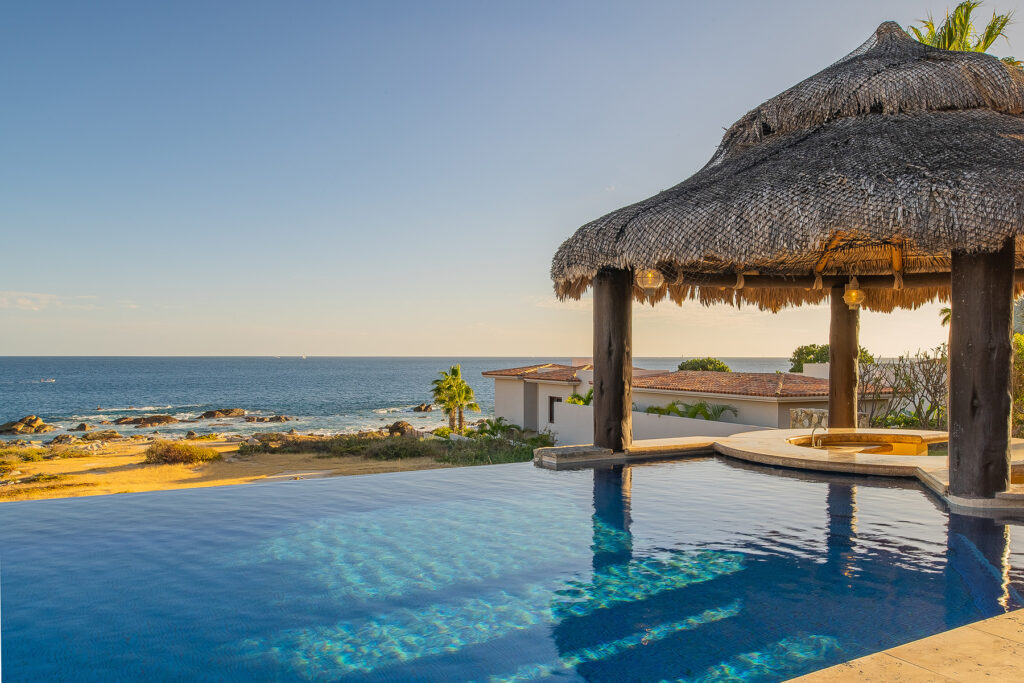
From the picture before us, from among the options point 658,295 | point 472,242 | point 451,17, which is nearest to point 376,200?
point 472,242

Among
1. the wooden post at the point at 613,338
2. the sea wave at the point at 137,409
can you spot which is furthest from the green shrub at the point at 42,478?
the sea wave at the point at 137,409

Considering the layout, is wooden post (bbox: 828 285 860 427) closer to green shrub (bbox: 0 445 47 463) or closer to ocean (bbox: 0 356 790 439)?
green shrub (bbox: 0 445 47 463)

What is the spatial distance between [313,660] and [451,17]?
52.9 ft

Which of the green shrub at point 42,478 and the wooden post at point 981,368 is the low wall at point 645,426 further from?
the green shrub at point 42,478

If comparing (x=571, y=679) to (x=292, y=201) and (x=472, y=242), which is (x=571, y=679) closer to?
(x=292, y=201)

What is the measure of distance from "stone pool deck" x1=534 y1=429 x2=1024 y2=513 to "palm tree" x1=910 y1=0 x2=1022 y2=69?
405 inches

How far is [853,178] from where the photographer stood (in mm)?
→ 5898

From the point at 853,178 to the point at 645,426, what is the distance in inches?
471

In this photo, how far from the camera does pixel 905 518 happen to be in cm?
566

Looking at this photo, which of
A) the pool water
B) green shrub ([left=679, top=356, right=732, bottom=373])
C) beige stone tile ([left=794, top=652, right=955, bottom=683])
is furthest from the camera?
green shrub ([left=679, top=356, right=732, bottom=373])

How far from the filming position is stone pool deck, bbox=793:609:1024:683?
8.29 ft

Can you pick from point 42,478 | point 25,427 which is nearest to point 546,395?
point 42,478

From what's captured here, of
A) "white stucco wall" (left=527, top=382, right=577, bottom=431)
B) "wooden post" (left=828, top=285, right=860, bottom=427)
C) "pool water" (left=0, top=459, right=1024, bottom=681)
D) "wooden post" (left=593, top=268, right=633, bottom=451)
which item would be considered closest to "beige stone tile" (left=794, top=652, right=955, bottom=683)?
"pool water" (left=0, top=459, right=1024, bottom=681)

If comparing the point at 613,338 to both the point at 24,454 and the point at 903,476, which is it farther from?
the point at 24,454
